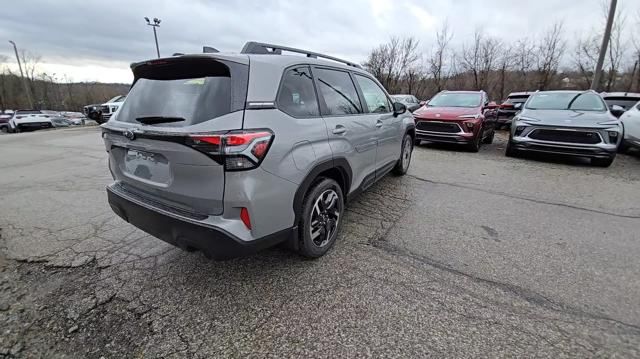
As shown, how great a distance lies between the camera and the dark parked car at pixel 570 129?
6039mm

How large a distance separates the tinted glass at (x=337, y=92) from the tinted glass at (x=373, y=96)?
29 centimetres

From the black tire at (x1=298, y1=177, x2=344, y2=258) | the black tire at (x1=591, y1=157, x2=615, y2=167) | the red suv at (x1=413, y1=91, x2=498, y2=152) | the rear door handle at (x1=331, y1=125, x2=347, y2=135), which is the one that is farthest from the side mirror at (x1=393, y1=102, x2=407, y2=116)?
the black tire at (x1=591, y1=157, x2=615, y2=167)

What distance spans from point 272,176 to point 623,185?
21.3 feet

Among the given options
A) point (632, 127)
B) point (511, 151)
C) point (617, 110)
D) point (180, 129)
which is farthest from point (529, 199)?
point (617, 110)

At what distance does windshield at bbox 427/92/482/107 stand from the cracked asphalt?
16.0 ft

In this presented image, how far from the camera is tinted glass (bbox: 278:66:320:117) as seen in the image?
2.29m

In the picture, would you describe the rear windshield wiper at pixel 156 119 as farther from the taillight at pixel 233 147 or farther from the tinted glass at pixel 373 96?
the tinted glass at pixel 373 96

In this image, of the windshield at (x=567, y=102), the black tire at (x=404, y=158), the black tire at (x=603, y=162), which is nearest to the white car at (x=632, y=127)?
the windshield at (x=567, y=102)

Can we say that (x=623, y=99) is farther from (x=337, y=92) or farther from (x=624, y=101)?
(x=337, y=92)

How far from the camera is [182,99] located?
2.15 metres

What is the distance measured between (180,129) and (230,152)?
39 cm

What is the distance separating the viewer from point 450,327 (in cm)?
201

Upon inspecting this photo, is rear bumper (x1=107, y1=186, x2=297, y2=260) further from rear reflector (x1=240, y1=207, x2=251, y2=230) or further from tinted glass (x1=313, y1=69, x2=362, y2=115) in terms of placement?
tinted glass (x1=313, y1=69, x2=362, y2=115)

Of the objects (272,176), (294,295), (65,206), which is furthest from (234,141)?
(65,206)
